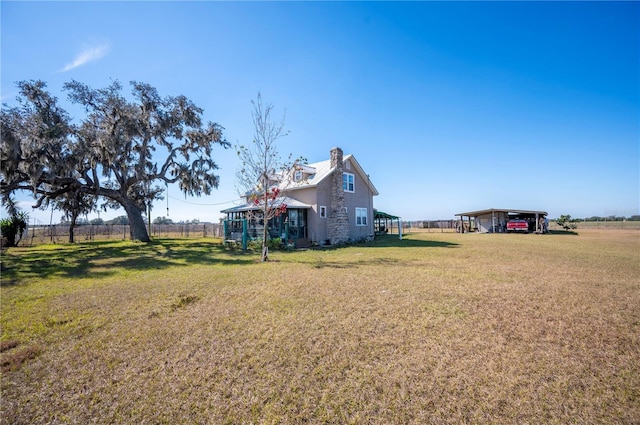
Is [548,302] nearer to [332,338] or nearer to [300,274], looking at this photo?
[332,338]

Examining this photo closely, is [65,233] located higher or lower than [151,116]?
lower

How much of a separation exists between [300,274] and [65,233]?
32725 mm

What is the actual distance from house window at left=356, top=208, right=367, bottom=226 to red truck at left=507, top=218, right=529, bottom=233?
22182mm

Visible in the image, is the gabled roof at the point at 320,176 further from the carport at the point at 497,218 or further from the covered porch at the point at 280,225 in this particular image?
the carport at the point at 497,218

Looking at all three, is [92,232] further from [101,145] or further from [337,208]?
[337,208]

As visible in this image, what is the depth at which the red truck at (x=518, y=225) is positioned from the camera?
1286 inches

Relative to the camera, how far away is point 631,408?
2.81 meters

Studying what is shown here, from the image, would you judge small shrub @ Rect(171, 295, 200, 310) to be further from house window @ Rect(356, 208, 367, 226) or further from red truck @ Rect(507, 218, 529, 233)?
red truck @ Rect(507, 218, 529, 233)

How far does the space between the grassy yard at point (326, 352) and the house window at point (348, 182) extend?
14577mm

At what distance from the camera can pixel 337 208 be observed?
19750 mm

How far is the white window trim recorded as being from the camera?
2299cm

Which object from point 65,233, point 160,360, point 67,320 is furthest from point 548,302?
point 65,233

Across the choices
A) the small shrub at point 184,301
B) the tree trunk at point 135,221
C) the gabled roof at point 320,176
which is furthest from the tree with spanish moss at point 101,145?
the small shrub at point 184,301

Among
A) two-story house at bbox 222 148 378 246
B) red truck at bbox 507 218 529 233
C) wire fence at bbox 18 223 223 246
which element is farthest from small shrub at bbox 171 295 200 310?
red truck at bbox 507 218 529 233
